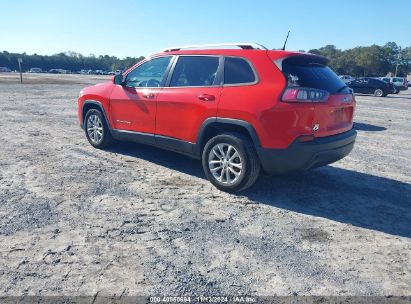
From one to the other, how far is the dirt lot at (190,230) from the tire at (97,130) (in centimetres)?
48

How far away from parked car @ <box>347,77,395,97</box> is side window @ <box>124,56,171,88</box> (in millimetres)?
25864

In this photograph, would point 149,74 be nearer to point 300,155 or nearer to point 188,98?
point 188,98

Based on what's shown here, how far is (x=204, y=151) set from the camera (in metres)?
4.72

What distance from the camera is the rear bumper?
4027mm

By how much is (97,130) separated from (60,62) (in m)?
137

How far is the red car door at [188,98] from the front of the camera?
4625 millimetres

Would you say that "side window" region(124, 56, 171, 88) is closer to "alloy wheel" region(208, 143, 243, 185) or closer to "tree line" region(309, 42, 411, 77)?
"alloy wheel" region(208, 143, 243, 185)

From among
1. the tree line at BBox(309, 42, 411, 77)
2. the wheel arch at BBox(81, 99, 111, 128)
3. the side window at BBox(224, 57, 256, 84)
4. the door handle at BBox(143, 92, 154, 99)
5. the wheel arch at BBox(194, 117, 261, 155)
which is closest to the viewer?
the wheel arch at BBox(194, 117, 261, 155)

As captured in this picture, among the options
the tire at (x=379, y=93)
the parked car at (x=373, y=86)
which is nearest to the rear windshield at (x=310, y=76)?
the parked car at (x=373, y=86)

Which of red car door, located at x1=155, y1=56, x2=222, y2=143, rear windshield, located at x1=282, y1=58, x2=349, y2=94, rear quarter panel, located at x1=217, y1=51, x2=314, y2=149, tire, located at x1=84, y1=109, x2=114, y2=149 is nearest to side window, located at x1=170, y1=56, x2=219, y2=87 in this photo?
red car door, located at x1=155, y1=56, x2=222, y2=143

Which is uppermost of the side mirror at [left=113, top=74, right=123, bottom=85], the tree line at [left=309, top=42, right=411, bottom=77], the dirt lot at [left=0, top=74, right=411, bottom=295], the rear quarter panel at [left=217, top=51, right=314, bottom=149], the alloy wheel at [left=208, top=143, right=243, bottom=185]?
the tree line at [left=309, top=42, right=411, bottom=77]

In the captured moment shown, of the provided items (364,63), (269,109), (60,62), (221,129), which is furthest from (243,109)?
(60,62)

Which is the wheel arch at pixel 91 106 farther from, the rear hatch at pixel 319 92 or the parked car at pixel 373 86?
the parked car at pixel 373 86

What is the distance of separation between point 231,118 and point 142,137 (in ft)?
6.17
